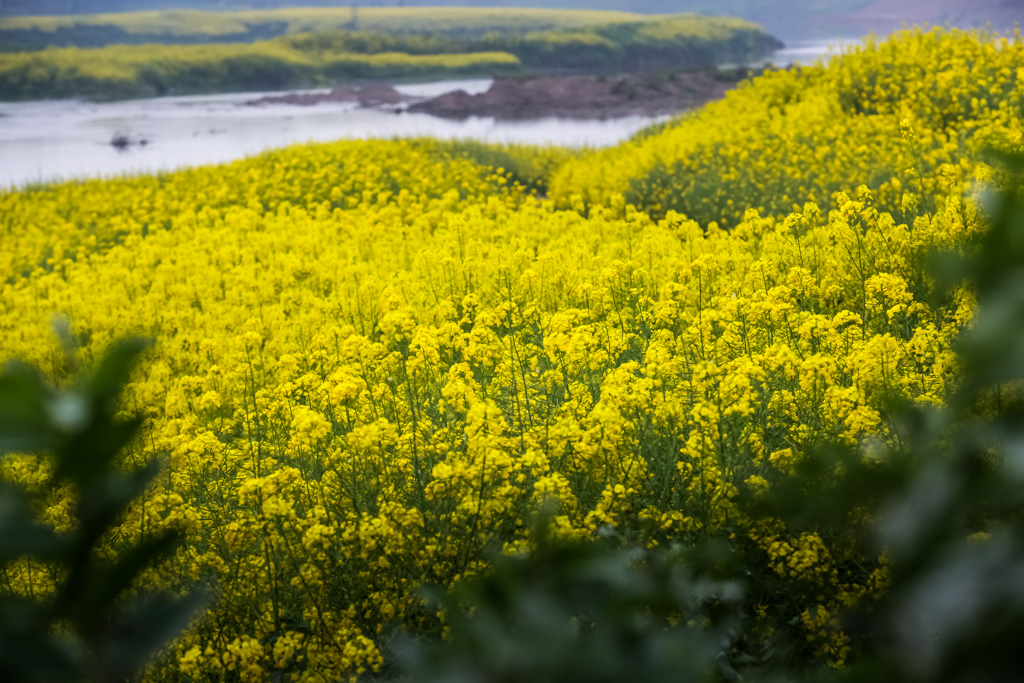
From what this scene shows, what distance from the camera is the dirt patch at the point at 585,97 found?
15234mm

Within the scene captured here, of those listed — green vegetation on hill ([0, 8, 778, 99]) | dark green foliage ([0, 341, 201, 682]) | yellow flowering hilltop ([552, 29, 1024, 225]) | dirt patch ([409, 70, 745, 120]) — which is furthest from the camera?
dirt patch ([409, 70, 745, 120])

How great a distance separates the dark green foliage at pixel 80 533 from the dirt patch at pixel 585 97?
1516cm

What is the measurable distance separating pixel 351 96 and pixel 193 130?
130 inches

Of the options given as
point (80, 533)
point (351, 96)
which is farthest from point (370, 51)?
point (80, 533)

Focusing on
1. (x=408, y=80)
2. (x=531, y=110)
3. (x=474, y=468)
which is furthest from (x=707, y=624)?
(x=408, y=80)

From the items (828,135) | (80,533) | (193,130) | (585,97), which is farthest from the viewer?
(585,97)

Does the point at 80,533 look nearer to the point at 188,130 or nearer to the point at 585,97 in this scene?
the point at 188,130

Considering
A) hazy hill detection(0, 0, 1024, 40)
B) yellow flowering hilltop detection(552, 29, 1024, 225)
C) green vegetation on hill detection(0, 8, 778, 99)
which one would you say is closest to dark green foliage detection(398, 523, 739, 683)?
yellow flowering hilltop detection(552, 29, 1024, 225)

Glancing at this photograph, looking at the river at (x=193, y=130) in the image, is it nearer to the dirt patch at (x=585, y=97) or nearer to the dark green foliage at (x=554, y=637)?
the dirt patch at (x=585, y=97)

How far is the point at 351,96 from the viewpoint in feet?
51.4

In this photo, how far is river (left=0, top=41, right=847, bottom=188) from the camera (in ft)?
39.8

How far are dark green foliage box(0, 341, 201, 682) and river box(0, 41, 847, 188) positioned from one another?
39.9 feet

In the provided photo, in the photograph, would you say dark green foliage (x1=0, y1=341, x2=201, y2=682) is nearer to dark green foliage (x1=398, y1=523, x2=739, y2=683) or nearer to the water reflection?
dark green foliage (x1=398, y1=523, x2=739, y2=683)

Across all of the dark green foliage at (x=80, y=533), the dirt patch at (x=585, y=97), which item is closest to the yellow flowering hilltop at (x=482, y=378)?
the dark green foliage at (x=80, y=533)
